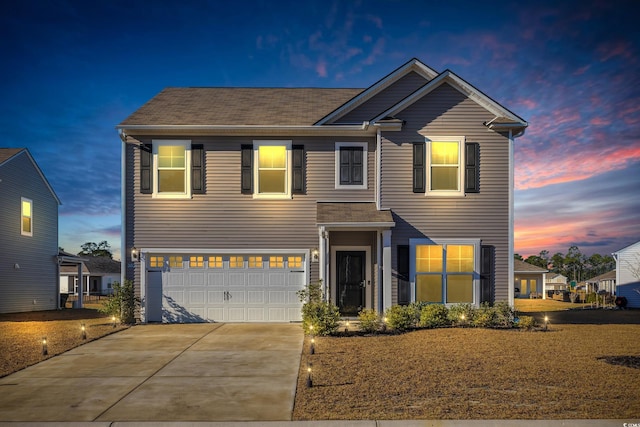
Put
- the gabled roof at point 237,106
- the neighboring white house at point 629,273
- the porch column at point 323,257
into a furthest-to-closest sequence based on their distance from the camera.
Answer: the neighboring white house at point 629,273
the gabled roof at point 237,106
the porch column at point 323,257

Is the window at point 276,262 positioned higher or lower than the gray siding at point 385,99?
lower

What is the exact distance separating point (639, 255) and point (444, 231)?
23.1 metres

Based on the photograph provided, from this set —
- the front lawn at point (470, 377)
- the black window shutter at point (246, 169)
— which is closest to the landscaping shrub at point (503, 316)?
the front lawn at point (470, 377)

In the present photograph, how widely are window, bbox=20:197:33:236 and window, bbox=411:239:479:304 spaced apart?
17999 millimetres

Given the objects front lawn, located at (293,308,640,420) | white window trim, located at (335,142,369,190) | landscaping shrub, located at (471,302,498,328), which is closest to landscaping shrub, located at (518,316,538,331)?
landscaping shrub, located at (471,302,498,328)

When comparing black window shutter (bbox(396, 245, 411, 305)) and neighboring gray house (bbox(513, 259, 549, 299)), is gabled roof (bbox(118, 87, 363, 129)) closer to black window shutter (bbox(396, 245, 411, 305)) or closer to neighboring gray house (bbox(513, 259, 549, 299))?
black window shutter (bbox(396, 245, 411, 305))

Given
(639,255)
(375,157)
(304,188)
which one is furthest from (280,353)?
(639,255)

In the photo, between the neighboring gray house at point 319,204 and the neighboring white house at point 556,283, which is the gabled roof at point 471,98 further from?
the neighboring white house at point 556,283

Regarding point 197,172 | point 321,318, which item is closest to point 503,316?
point 321,318

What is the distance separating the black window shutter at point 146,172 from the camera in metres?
16.5

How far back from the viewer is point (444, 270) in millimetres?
16016

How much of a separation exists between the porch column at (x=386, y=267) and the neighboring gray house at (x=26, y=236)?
16526 millimetres

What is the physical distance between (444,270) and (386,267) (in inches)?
76.7

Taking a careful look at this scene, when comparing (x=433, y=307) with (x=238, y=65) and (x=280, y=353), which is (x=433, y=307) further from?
(x=238, y=65)
